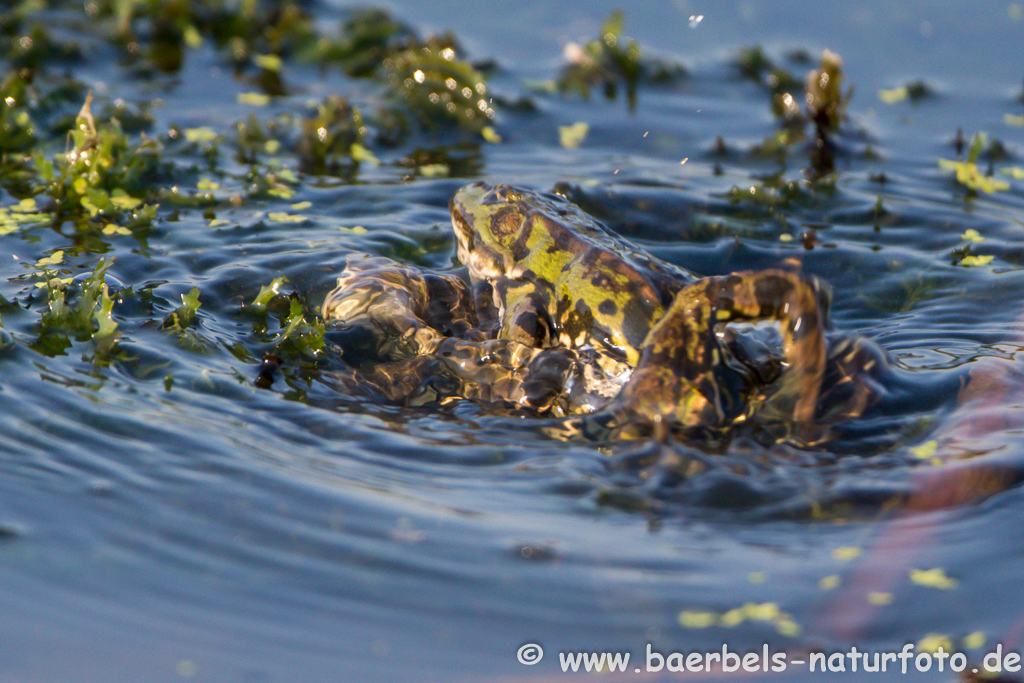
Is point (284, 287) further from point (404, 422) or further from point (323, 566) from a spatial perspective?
point (323, 566)

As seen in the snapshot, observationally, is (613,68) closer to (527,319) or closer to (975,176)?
(975,176)

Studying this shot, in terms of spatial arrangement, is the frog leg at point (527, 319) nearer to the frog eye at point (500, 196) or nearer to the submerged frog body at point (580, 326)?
the submerged frog body at point (580, 326)

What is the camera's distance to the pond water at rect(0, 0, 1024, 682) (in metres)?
3.37

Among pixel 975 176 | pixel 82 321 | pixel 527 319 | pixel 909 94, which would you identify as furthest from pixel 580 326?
pixel 909 94

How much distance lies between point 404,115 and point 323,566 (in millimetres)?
5586

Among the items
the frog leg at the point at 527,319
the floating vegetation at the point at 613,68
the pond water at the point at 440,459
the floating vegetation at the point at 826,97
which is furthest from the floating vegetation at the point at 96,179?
the floating vegetation at the point at 826,97

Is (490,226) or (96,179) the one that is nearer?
(490,226)

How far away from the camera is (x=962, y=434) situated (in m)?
4.46

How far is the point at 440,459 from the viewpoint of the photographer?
14.1ft

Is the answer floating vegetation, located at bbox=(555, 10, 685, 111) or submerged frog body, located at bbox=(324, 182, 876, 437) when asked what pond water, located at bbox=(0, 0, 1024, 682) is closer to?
submerged frog body, located at bbox=(324, 182, 876, 437)

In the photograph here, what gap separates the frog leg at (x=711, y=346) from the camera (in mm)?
4098

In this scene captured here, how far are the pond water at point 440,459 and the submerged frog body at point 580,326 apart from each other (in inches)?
8.6

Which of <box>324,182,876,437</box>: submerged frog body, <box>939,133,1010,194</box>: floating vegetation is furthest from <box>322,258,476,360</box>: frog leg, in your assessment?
<box>939,133,1010,194</box>: floating vegetation

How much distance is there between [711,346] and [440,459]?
1.23 m
